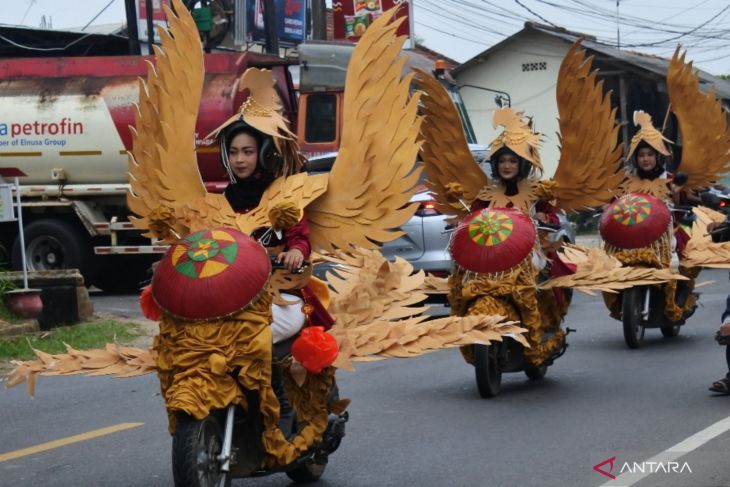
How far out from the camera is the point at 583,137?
9570mm

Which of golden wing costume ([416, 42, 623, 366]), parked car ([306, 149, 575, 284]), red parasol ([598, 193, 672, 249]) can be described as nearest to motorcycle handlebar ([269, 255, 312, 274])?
golden wing costume ([416, 42, 623, 366])

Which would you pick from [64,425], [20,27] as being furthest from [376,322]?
[20,27]

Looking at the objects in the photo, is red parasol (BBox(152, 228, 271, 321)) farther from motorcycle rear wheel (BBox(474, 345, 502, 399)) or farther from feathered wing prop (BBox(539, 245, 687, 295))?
feathered wing prop (BBox(539, 245, 687, 295))

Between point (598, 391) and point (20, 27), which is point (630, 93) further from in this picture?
point (598, 391)

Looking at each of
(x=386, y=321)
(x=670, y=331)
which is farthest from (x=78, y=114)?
(x=386, y=321)

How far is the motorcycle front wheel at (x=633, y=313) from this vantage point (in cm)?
1136

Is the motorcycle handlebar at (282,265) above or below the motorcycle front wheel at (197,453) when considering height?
above

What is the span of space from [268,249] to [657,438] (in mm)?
2844

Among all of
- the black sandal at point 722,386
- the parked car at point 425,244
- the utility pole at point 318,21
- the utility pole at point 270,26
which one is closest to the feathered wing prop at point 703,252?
the parked car at point 425,244

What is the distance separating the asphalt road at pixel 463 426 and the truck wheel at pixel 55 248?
737cm

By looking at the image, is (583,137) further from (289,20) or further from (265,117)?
(289,20)

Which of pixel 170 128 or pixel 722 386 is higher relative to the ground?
pixel 170 128

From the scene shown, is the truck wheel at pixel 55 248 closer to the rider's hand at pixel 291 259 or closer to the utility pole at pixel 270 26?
the utility pole at pixel 270 26

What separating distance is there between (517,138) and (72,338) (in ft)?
18.0
